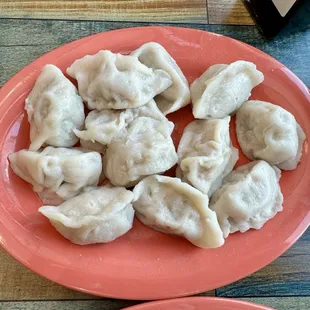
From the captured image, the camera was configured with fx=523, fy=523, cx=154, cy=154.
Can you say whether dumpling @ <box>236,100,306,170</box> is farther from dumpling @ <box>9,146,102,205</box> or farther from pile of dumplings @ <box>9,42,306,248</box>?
dumpling @ <box>9,146,102,205</box>

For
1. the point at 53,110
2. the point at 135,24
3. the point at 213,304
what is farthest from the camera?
the point at 135,24

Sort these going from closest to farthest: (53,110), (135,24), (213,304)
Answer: (213,304), (53,110), (135,24)

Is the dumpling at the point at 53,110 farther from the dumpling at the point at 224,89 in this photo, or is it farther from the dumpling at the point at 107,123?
the dumpling at the point at 224,89

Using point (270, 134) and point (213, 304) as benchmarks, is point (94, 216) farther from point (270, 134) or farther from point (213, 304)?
point (270, 134)

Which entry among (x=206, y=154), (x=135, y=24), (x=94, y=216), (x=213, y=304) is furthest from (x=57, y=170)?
(x=135, y=24)

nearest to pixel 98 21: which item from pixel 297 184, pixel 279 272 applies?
pixel 297 184

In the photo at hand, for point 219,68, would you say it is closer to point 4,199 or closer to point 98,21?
point 98,21

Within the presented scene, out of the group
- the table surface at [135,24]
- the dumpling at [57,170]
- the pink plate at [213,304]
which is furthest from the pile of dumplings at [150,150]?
the table surface at [135,24]
